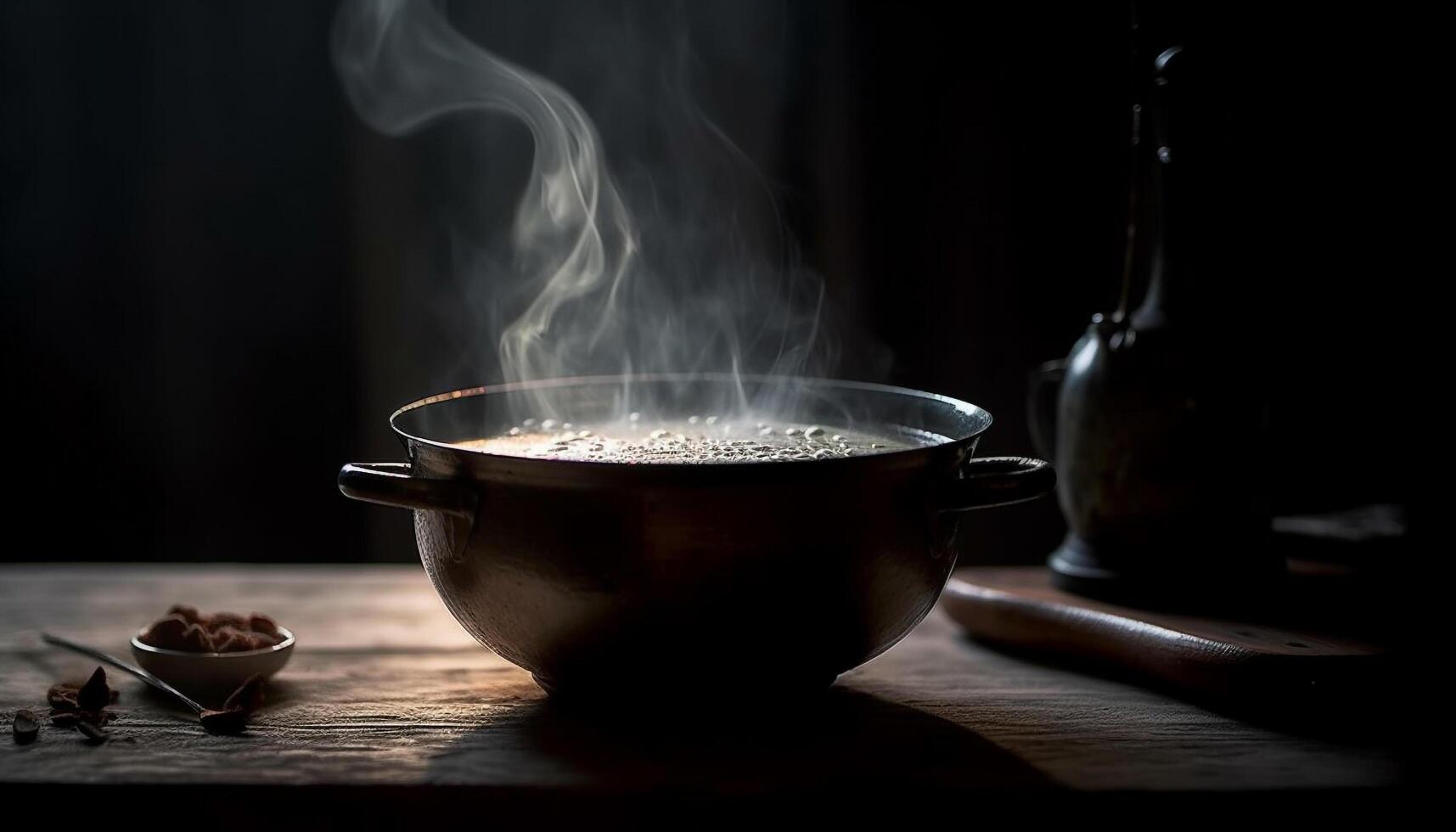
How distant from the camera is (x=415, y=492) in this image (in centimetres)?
82

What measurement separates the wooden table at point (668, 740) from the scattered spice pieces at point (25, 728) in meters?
0.01

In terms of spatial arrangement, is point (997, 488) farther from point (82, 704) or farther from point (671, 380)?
point (82, 704)

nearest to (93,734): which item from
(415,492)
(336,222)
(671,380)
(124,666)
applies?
(124,666)

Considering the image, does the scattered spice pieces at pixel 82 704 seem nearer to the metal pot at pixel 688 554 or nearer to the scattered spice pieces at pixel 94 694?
the scattered spice pieces at pixel 94 694

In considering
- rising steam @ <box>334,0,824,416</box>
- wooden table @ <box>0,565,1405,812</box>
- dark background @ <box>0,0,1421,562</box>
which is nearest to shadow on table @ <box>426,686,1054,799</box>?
wooden table @ <box>0,565,1405,812</box>

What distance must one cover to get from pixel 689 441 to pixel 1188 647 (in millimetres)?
454

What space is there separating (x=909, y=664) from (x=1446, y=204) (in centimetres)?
125

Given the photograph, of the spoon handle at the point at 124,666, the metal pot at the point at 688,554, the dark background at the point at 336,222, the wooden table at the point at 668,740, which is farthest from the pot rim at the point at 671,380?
the dark background at the point at 336,222

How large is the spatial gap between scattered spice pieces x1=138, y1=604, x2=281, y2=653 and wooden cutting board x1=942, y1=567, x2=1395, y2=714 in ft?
2.24

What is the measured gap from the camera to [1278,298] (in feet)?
6.12

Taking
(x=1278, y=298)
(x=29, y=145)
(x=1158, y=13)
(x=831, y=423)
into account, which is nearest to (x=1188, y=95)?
(x=1158, y=13)

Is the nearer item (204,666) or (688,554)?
(688,554)

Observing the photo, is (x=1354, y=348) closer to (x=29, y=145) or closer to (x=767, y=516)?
(x=767, y=516)

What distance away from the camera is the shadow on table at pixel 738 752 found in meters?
0.79
